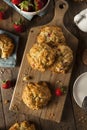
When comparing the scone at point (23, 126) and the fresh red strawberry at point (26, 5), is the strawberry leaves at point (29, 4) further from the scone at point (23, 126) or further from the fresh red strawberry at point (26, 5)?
the scone at point (23, 126)

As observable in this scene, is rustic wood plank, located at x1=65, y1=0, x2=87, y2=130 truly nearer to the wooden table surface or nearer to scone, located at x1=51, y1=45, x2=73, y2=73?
the wooden table surface

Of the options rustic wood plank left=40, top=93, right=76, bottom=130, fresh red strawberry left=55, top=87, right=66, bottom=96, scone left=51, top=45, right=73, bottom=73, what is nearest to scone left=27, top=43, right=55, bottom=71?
scone left=51, top=45, right=73, bottom=73

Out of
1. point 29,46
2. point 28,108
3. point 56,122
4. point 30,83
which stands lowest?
point 56,122

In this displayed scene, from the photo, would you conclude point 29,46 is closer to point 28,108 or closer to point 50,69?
point 50,69

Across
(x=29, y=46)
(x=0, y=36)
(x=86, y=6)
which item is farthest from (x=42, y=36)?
(x=86, y=6)

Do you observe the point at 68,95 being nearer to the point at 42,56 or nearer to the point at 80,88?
the point at 80,88

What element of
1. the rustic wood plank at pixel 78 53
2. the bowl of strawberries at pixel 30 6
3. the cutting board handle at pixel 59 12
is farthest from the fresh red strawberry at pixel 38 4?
the rustic wood plank at pixel 78 53
